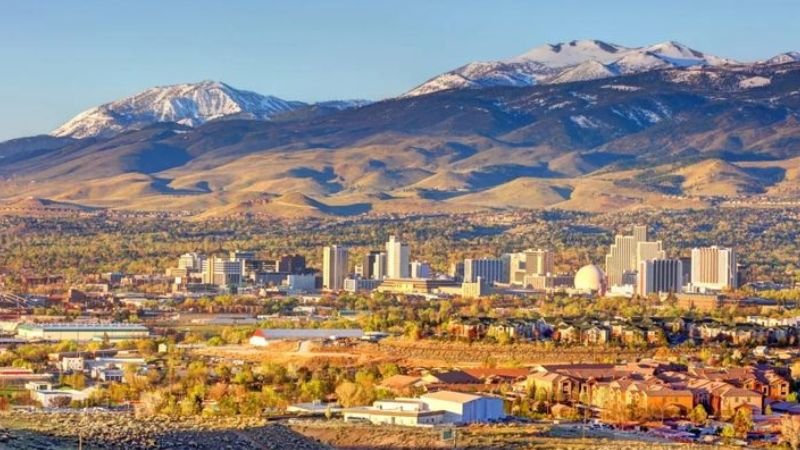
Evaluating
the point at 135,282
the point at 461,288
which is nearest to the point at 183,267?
the point at 135,282

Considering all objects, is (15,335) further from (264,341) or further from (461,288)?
(461,288)

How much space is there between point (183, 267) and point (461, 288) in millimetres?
20516

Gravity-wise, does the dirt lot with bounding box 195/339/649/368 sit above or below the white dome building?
below

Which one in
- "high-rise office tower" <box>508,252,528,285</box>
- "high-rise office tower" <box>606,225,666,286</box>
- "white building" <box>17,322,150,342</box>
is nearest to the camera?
"white building" <box>17,322,150,342</box>

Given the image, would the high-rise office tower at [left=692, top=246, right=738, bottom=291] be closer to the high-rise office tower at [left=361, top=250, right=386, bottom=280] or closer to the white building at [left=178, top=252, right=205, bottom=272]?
the high-rise office tower at [left=361, top=250, right=386, bottom=280]

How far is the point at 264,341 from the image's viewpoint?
73000 millimetres

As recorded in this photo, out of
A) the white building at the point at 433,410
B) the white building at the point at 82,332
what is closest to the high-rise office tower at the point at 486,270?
the white building at the point at 82,332

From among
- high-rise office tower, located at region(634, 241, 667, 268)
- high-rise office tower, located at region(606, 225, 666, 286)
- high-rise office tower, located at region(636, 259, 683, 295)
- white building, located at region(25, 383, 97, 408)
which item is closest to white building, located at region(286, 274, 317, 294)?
high-rise office tower, located at region(606, 225, 666, 286)

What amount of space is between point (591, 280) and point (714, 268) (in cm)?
765

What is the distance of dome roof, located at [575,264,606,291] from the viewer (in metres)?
113

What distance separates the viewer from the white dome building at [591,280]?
113000 mm

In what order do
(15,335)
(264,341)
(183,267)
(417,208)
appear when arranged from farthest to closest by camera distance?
(417,208) < (183,267) < (15,335) < (264,341)

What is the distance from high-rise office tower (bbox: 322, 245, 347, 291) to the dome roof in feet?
41.6

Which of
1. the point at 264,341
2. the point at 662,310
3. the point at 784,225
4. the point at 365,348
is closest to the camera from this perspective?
the point at 365,348
